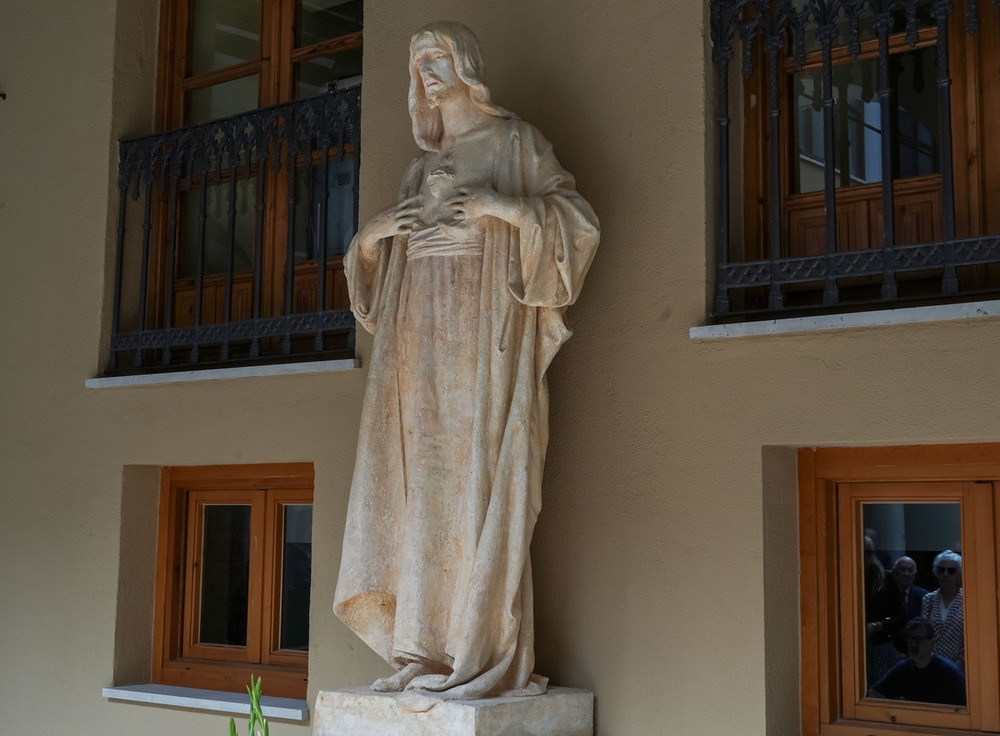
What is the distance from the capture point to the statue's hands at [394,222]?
441 centimetres

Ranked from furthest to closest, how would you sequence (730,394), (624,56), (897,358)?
(624,56)
(730,394)
(897,358)

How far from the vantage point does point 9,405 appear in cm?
646

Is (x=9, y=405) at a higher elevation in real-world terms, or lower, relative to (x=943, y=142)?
lower

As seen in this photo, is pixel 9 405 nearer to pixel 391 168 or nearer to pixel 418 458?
pixel 391 168

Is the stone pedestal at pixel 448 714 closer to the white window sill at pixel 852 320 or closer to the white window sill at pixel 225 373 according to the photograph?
the white window sill at pixel 852 320

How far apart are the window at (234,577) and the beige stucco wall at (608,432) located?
201 millimetres

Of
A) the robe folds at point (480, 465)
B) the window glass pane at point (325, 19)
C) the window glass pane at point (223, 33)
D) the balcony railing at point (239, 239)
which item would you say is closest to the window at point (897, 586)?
the robe folds at point (480, 465)

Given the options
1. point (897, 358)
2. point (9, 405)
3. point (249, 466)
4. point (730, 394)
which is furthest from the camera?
point (9, 405)

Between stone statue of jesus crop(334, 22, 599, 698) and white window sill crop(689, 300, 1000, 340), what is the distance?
52cm

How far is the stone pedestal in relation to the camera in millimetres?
3895

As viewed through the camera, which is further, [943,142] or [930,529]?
[930,529]

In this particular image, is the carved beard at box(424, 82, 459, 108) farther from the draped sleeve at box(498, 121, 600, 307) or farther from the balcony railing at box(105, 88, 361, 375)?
the balcony railing at box(105, 88, 361, 375)

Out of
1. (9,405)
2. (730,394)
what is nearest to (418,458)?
(730,394)

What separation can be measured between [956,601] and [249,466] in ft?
10.6
